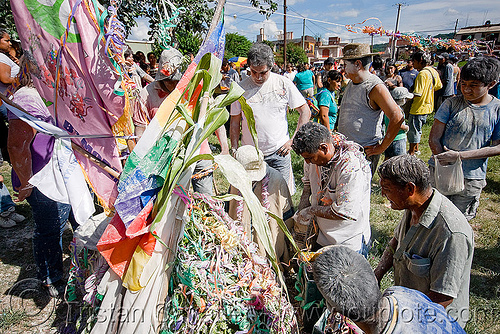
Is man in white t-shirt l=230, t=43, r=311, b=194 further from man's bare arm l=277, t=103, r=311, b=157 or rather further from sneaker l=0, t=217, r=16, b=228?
sneaker l=0, t=217, r=16, b=228

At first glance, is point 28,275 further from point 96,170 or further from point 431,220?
point 431,220

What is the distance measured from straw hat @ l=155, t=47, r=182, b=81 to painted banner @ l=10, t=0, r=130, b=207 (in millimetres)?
983

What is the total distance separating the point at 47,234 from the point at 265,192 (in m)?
1.95

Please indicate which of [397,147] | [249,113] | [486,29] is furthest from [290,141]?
[486,29]

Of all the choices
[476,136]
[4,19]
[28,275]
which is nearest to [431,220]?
[476,136]

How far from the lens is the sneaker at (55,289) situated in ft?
9.00

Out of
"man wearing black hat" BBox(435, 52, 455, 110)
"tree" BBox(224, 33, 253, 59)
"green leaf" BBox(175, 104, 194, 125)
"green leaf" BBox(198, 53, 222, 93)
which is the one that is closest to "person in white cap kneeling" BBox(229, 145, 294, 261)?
"green leaf" BBox(198, 53, 222, 93)

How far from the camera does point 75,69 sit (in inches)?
50.8

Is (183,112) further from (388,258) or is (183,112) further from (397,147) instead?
(397,147)

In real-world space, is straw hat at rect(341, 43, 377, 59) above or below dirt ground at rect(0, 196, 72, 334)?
A: above

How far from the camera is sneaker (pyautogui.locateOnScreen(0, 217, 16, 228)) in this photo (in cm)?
402

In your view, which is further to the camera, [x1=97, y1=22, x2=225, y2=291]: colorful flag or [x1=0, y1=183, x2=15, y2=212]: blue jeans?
[x1=0, y1=183, x2=15, y2=212]: blue jeans

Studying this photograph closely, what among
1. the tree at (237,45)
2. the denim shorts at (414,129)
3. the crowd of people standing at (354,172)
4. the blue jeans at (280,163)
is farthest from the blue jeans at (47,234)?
the tree at (237,45)

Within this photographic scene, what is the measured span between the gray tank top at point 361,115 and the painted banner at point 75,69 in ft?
8.04
